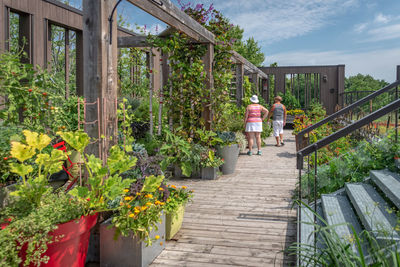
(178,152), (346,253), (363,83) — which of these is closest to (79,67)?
(178,152)

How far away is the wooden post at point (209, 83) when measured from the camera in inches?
247

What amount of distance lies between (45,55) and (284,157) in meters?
5.54

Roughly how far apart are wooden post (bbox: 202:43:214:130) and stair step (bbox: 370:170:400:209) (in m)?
3.09

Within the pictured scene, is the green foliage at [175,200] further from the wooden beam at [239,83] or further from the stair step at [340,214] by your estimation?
the wooden beam at [239,83]

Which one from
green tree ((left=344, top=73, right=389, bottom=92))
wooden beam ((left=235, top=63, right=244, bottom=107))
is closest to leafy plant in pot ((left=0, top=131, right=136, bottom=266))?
wooden beam ((left=235, top=63, right=244, bottom=107))

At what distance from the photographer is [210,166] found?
590cm

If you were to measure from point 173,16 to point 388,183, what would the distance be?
3123 millimetres

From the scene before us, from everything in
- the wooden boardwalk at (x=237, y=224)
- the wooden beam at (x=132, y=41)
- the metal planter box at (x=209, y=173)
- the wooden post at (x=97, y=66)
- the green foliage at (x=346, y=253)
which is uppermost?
the wooden beam at (x=132, y=41)

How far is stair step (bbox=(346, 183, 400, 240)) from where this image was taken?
8.14ft

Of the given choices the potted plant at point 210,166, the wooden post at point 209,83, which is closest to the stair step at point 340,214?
the potted plant at point 210,166

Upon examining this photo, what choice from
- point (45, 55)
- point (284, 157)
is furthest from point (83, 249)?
point (284, 157)

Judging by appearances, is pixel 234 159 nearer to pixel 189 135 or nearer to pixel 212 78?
pixel 189 135

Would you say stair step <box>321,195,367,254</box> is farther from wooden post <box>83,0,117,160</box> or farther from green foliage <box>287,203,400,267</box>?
wooden post <box>83,0,117,160</box>

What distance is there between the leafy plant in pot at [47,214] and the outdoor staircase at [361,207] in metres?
1.60
